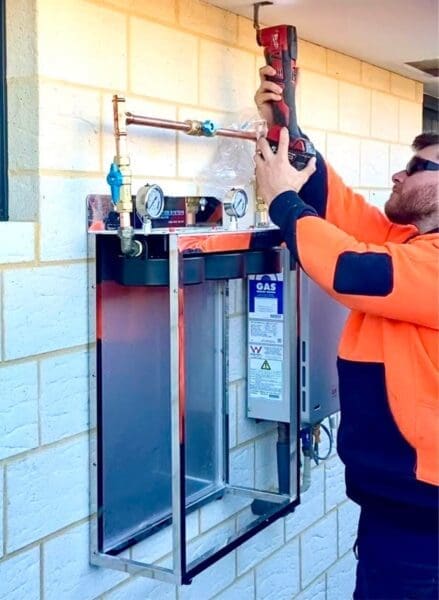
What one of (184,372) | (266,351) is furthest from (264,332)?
(184,372)

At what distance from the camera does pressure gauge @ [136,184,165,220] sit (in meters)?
1.77

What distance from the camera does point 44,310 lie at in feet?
5.60

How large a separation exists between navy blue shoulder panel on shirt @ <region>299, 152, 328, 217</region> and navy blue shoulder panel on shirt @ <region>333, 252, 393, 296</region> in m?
0.48

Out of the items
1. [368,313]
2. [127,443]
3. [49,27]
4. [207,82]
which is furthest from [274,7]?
[127,443]

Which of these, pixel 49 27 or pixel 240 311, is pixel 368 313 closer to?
pixel 240 311

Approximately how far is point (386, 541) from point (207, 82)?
1.20 metres

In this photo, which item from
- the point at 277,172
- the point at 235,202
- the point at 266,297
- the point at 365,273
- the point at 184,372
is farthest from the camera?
the point at 266,297

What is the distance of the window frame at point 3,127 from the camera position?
1697mm

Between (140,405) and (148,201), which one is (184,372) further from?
(148,201)

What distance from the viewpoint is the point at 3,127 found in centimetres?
172

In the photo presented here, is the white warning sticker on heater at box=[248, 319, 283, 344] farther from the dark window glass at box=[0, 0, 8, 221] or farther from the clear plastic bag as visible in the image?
the dark window glass at box=[0, 0, 8, 221]

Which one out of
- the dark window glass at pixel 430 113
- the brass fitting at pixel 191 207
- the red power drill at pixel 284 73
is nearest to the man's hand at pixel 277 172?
the red power drill at pixel 284 73

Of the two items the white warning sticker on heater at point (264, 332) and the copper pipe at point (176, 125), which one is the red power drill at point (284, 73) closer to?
the copper pipe at point (176, 125)

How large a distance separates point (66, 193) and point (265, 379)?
0.84 m
